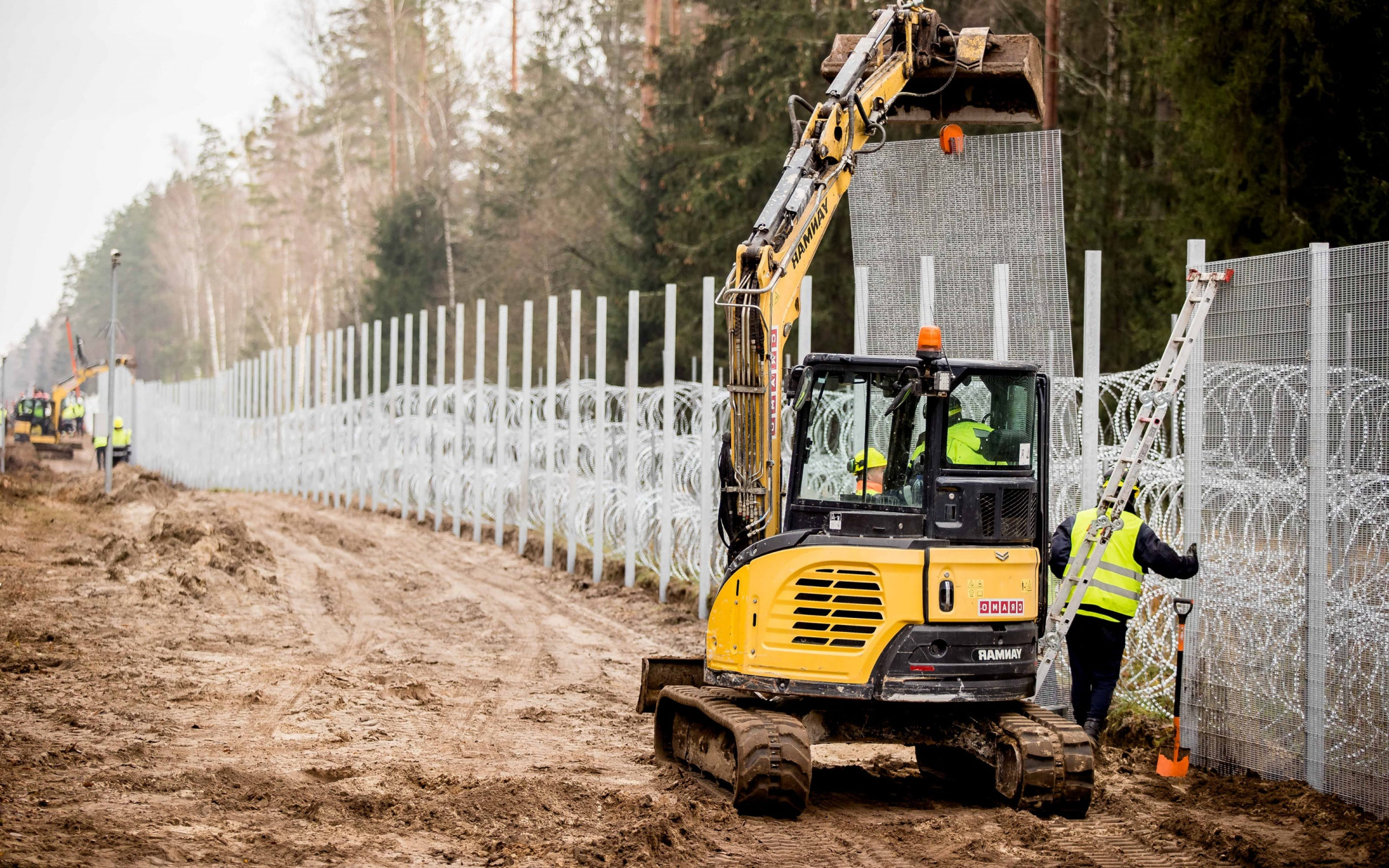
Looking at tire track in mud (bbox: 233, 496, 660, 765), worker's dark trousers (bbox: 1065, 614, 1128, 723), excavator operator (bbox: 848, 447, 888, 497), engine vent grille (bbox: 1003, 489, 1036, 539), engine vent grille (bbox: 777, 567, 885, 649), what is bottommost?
tire track in mud (bbox: 233, 496, 660, 765)

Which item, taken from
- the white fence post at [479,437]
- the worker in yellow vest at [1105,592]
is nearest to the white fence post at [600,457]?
the white fence post at [479,437]

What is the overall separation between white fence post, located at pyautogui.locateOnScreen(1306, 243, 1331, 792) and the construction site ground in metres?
0.35

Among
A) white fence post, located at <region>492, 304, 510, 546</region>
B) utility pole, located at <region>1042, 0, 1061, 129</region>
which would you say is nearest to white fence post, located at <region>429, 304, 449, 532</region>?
white fence post, located at <region>492, 304, 510, 546</region>

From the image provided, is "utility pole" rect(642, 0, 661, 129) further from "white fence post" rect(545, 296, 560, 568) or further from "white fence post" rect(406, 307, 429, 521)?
"white fence post" rect(545, 296, 560, 568)

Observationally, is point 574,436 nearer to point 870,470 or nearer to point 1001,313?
point 1001,313

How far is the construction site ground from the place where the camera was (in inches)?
276

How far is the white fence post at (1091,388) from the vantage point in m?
9.70

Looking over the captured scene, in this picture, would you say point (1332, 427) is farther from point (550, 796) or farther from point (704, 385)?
point (704, 385)

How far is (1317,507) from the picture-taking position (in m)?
8.17

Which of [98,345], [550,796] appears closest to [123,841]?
[550,796]

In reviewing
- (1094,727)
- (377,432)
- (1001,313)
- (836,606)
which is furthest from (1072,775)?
(377,432)

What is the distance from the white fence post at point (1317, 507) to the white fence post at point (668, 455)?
27.4 ft

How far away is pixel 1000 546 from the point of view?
774cm

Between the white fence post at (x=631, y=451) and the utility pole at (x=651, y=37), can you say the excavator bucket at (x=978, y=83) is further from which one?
the utility pole at (x=651, y=37)
